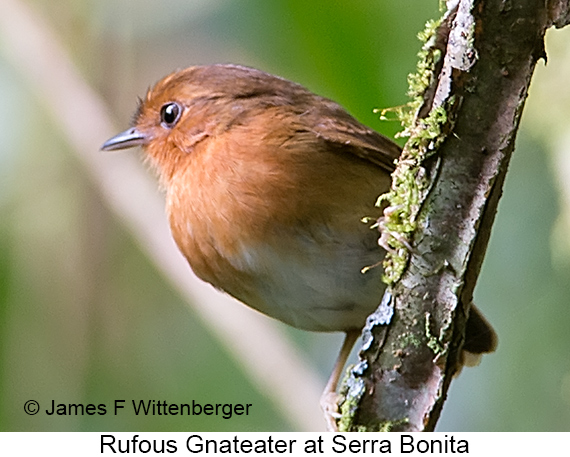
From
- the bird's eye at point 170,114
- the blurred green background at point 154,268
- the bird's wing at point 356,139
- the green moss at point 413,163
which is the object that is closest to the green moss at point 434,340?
the green moss at point 413,163

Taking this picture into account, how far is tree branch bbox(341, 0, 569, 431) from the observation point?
154cm

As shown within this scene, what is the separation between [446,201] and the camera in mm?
1686

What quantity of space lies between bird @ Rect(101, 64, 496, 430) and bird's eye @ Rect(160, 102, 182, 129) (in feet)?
0.15

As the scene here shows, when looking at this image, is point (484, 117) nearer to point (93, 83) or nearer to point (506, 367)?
point (506, 367)

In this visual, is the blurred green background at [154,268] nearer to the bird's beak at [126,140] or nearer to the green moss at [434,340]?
the bird's beak at [126,140]

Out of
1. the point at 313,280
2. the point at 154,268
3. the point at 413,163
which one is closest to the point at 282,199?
the point at 313,280

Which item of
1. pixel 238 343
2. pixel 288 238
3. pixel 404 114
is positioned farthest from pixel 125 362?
pixel 404 114

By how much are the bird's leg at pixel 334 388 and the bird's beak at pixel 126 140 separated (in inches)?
39.0

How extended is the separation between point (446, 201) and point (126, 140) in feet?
5.21

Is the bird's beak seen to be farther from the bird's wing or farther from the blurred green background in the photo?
the bird's wing

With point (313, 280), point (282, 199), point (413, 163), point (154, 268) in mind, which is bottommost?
point (154, 268)

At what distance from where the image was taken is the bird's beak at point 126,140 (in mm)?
2945

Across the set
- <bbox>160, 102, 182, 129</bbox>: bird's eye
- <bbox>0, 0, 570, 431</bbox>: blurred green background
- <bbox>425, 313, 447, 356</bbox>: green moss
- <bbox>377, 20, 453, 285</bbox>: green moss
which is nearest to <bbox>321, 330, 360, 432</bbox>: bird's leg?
<bbox>0, 0, 570, 431</bbox>: blurred green background

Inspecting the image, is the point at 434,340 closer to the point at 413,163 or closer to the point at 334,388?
the point at 413,163
